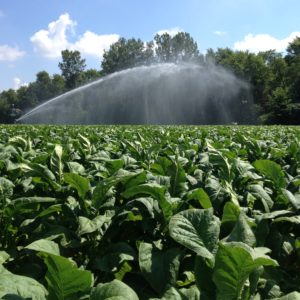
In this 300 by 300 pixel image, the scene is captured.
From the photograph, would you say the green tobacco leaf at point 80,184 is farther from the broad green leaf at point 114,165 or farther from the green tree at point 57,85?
the green tree at point 57,85

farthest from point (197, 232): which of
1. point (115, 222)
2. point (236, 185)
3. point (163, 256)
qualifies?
point (236, 185)

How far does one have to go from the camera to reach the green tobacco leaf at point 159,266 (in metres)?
1.60

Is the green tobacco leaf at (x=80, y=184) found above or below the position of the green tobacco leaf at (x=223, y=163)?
above

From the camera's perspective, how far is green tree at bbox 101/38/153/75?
95000 mm

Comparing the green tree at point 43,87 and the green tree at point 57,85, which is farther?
the green tree at point 43,87

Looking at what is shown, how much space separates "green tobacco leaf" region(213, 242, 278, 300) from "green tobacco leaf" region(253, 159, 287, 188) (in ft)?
4.00

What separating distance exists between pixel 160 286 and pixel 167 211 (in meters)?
0.38

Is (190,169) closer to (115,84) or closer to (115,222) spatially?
(115,222)

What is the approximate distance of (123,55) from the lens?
95375mm

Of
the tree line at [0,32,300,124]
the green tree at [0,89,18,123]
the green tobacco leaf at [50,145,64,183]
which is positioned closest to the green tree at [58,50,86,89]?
the tree line at [0,32,300,124]

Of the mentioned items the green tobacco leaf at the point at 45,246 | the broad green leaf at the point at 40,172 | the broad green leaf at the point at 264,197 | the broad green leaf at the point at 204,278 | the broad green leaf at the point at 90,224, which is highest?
the broad green leaf at the point at 40,172

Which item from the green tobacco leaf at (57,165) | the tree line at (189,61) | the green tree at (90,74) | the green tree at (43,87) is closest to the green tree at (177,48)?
the tree line at (189,61)

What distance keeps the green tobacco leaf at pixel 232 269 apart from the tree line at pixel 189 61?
2374 inches

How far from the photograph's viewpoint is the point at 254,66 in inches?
3071
